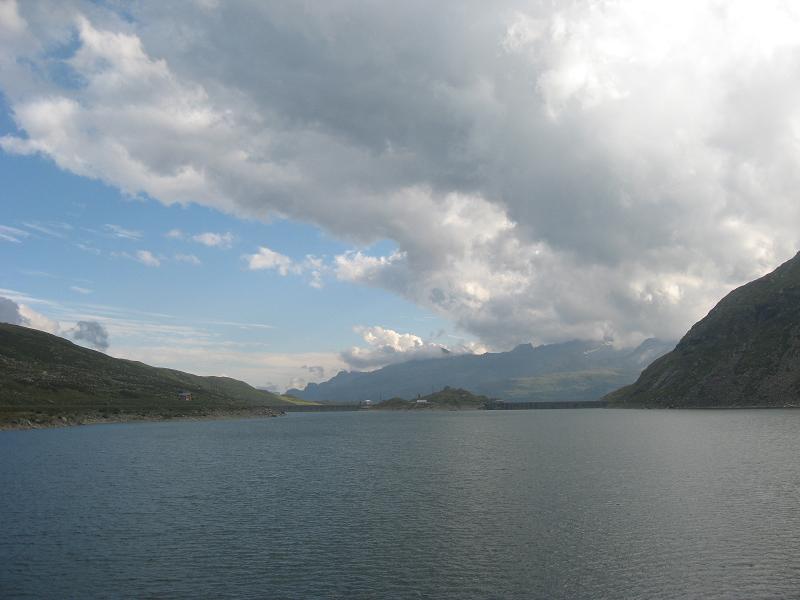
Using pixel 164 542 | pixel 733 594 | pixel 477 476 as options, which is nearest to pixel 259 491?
pixel 164 542

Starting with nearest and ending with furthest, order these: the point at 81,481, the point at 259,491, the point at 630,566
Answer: the point at 630,566, the point at 259,491, the point at 81,481

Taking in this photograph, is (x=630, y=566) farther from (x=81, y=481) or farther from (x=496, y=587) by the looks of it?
(x=81, y=481)

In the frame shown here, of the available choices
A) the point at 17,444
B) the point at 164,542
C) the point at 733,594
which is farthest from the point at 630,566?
the point at 17,444

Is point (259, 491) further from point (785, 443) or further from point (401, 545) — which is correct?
point (785, 443)

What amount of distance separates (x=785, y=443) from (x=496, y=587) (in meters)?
116

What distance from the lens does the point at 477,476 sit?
9050cm

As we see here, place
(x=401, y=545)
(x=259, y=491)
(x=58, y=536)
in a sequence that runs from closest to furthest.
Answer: (x=401, y=545) → (x=58, y=536) → (x=259, y=491)

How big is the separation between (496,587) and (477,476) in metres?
51.4

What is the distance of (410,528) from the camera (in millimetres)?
57000

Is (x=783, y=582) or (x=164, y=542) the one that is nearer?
(x=783, y=582)

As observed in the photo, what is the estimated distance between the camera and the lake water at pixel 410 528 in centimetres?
4109

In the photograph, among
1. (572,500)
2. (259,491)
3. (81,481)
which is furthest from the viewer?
(81,481)

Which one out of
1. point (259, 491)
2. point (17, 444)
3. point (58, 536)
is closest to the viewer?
point (58, 536)

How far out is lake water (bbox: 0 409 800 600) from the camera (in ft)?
135
